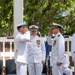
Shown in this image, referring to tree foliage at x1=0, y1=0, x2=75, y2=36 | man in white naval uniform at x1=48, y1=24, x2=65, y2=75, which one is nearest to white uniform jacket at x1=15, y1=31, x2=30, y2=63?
man in white naval uniform at x1=48, y1=24, x2=65, y2=75

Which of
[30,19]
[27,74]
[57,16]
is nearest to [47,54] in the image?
[27,74]

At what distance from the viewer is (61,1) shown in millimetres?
13508

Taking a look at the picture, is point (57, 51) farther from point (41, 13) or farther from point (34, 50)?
point (41, 13)

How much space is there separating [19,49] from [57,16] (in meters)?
10.0

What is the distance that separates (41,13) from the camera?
1447 centimetres

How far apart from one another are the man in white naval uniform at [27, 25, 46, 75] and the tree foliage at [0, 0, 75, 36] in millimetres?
7046

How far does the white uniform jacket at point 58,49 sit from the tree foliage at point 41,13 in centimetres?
767

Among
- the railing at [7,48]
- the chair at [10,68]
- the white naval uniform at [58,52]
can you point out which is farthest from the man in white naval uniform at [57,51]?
the railing at [7,48]

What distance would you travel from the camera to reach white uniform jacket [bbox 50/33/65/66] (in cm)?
536

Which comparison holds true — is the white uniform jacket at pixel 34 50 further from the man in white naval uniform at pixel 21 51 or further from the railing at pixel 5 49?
the railing at pixel 5 49

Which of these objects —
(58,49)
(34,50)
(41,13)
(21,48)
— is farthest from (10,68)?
(41,13)

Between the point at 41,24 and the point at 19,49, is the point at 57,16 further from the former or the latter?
the point at 19,49

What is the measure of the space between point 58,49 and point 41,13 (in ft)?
30.2

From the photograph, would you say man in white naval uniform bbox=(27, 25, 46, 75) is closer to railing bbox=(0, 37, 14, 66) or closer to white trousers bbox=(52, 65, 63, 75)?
white trousers bbox=(52, 65, 63, 75)
